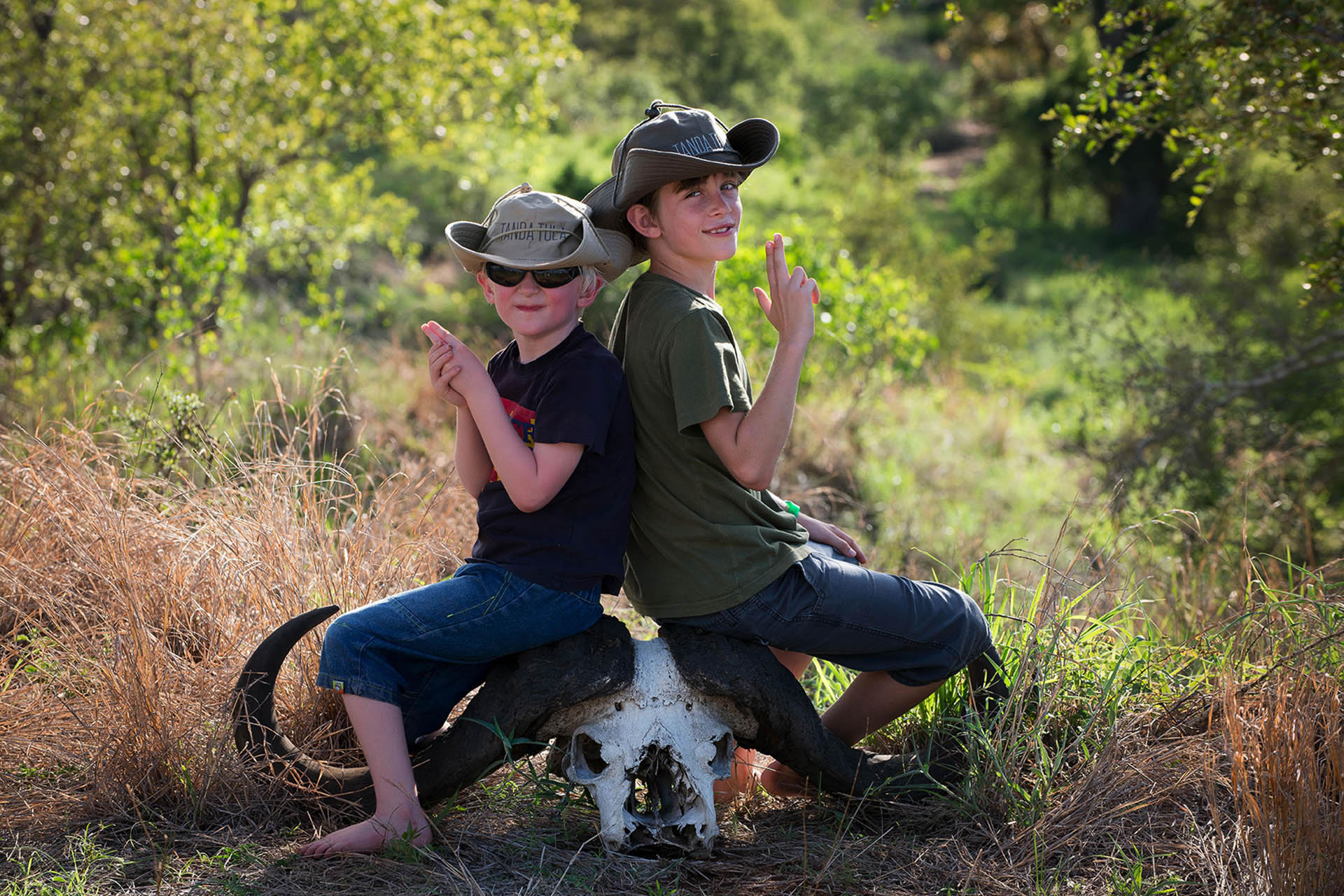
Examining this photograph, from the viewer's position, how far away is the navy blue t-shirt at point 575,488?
9.16 feet

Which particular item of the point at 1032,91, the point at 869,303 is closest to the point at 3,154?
the point at 869,303

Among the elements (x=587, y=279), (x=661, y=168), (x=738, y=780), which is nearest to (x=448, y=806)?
(x=738, y=780)

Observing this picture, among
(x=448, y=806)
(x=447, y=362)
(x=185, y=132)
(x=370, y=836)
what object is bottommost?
(x=448, y=806)

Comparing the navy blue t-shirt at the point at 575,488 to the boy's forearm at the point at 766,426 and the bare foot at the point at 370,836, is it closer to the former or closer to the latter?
the boy's forearm at the point at 766,426

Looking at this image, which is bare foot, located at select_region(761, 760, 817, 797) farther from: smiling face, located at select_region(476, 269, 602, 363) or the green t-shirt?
smiling face, located at select_region(476, 269, 602, 363)

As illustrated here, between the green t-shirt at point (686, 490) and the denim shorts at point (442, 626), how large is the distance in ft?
0.74

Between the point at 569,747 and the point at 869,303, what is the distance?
21.8 feet

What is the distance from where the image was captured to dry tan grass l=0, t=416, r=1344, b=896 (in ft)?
9.16

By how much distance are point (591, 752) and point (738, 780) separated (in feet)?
1.76

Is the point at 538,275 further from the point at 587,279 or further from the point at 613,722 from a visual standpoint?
the point at 613,722

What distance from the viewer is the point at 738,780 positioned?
3396mm

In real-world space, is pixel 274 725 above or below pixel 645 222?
below

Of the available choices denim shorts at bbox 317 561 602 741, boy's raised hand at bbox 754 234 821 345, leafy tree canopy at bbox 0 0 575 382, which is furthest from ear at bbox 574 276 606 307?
leafy tree canopy at bbox 0 0 575 382

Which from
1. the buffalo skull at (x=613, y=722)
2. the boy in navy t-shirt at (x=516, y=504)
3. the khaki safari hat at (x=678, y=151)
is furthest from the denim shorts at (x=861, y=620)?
the khaki safari hat at (x=678, y=151)
